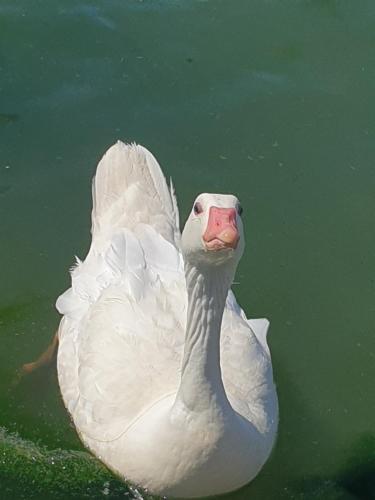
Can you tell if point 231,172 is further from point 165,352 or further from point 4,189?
point 165,352

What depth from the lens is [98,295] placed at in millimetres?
5484

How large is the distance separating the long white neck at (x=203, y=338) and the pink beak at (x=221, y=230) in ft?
0.80

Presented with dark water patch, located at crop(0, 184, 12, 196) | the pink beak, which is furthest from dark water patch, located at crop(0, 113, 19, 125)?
the pink beak

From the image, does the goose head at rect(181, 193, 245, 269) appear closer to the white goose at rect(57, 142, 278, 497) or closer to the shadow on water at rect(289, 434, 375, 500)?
the white goose at rect(57, 142, 278, 497)

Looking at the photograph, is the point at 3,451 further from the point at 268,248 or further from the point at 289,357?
the point at 268,248

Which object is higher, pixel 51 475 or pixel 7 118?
pixel 7 118

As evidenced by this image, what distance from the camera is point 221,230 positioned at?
3.67 m

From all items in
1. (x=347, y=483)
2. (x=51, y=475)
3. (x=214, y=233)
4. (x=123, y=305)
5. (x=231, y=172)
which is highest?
(x=214, y=233)

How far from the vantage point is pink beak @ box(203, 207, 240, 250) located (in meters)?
3.65

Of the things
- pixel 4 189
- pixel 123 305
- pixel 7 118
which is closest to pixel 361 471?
pixel 123 305

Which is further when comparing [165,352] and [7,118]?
[7,118]

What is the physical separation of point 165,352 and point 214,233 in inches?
56.5

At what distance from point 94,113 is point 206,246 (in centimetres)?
408

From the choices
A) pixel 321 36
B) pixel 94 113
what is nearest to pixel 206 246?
pixel 94 113
